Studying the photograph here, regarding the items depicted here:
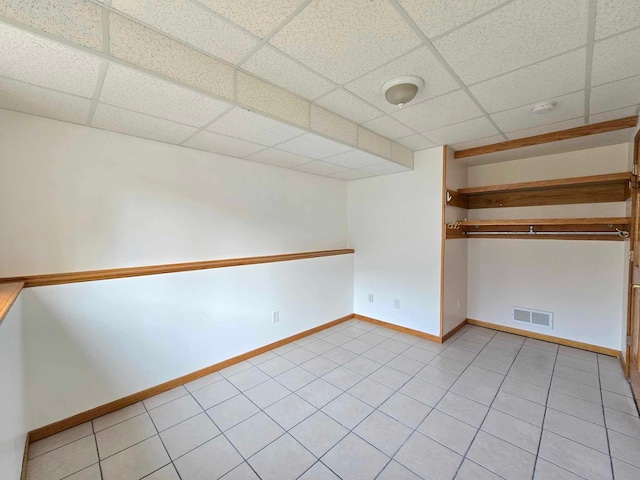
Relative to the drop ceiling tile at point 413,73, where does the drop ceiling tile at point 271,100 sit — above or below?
below

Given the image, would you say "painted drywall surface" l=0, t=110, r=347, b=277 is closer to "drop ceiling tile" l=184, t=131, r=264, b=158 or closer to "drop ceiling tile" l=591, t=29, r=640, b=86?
"drop ceiling tile" l=184, t=131, r=264, b=158

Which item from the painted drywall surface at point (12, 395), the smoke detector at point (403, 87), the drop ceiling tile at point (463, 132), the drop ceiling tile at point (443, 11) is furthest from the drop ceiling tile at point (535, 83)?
the painted drywall surface at point (12, 395)

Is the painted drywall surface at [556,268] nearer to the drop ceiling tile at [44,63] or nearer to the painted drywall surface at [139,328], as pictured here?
the painted drywall surface at [139,328]

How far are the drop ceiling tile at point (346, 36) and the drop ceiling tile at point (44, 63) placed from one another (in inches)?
38.6

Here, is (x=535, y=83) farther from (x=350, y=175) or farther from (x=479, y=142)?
(x=350, y=175)

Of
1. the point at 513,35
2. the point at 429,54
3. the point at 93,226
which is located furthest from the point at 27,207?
the point at 513,35

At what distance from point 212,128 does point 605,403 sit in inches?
153

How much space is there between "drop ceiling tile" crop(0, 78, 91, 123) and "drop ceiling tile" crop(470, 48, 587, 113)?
272 centimetres

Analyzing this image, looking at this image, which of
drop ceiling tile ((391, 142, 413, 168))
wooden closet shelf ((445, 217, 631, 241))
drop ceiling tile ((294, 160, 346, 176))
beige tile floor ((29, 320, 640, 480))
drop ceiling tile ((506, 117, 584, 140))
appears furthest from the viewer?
drop ceiling tile ((294, 160, 346, 176))

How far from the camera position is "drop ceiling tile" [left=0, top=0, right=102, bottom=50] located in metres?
1.11

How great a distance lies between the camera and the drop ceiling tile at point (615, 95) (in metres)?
1.84

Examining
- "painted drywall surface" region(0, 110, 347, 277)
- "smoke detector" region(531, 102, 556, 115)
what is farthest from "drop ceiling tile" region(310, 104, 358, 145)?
"smoke detector" region(531, 102, 556, 115)

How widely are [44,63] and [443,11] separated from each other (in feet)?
6.50

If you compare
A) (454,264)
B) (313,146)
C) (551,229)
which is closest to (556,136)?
(551,229)
